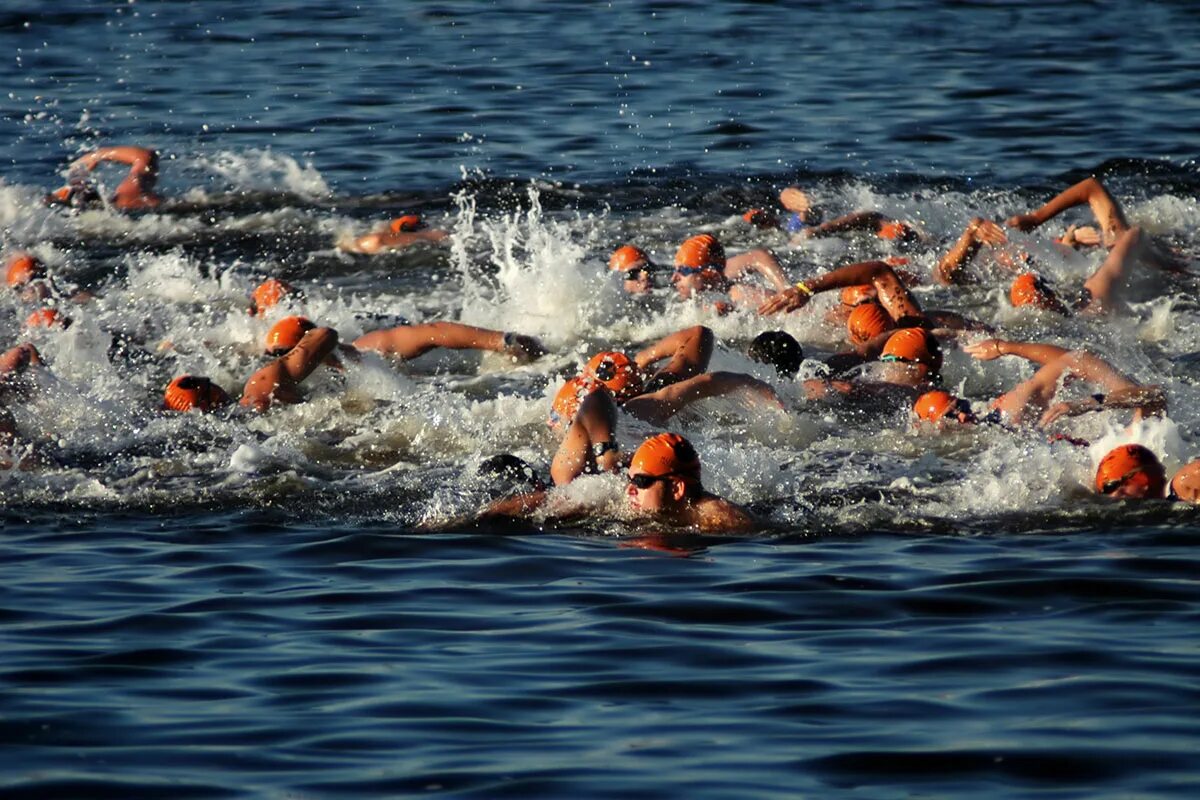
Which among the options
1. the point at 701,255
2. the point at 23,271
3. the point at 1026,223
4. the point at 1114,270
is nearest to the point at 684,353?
the point at 701,255

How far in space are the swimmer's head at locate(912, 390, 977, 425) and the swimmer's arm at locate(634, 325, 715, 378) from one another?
1.44 meters

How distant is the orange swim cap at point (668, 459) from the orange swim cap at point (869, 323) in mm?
4174

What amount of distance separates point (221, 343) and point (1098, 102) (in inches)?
475

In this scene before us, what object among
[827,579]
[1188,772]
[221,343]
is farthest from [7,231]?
[1188,772]

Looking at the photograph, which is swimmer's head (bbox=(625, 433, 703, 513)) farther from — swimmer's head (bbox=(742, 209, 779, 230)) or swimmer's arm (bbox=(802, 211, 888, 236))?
swimmer's head (bbox=(742, 209, 779, 230))

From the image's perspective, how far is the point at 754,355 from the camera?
42.3 feet

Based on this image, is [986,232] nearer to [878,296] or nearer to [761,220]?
[878,296]

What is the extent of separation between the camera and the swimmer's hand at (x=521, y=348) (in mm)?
13797

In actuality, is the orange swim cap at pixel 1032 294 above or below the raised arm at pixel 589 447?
below

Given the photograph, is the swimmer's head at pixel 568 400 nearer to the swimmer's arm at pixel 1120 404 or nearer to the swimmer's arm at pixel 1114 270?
the swimmer's arm at pixel 1120 404

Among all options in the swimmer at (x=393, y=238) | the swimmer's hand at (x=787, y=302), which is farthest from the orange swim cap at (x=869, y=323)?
the swimmer at (x=393, y=238)

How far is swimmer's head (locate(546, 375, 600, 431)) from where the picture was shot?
11.4 metres

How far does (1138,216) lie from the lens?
17.6m

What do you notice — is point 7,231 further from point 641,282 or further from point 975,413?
point 975,413
